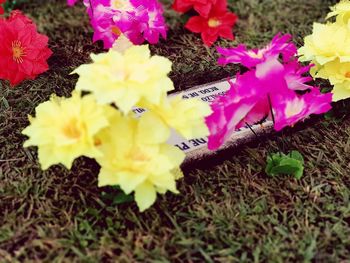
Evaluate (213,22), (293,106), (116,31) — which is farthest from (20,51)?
(293,106)

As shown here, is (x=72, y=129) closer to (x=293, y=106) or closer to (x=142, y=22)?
(x=293, y=106)

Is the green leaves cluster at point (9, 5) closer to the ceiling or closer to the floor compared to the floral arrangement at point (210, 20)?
closer to the floor

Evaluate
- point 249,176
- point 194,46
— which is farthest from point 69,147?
point 194,46

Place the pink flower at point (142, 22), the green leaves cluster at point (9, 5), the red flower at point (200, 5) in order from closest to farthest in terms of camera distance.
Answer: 1. the pink flower at point (142, 22)
2. the red flower at point (200, 5)
3. the green leaves cluster at point (9, 5)

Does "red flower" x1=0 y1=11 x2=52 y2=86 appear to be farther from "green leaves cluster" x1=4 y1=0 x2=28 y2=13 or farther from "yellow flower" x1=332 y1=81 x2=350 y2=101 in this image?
"yellow flower" x1=332 y1=81 x2=350 y2=101

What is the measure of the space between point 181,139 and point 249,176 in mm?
215

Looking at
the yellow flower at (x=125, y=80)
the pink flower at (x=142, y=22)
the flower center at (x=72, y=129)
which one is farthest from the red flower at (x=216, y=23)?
the flower center at (x=72, y=129)

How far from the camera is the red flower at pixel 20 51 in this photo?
1.81 meters

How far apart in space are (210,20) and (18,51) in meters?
0.76

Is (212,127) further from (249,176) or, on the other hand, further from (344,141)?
(344,141)

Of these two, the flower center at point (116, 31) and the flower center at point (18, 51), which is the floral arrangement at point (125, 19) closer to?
the flower center at point (116, 31)

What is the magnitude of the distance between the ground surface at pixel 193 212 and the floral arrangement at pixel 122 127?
128 millimetres

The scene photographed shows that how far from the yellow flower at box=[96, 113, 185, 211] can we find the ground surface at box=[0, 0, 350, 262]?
0.43ft

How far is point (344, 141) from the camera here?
5.56 feet
